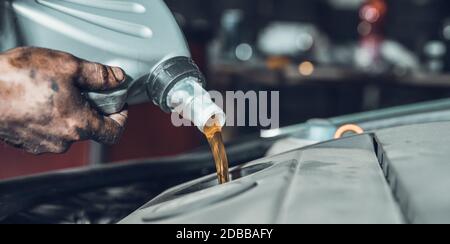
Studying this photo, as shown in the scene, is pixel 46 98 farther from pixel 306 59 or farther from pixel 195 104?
pixel 306 59

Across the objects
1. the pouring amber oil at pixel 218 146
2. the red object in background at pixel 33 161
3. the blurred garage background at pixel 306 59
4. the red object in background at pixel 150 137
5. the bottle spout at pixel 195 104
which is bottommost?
the pouring amber oil at pixel 218 146

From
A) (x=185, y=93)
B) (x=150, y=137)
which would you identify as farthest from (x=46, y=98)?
(x=150, y=137)

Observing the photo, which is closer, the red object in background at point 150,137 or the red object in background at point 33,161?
the red object in background at point 33,161

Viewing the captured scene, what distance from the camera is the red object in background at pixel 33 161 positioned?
150 cm

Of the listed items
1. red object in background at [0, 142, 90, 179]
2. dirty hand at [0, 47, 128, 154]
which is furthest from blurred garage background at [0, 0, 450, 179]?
dirty hand at [0, 47, 128, 154]

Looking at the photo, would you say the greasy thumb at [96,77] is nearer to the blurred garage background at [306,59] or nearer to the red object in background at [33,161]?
the red object in background at [33,161]

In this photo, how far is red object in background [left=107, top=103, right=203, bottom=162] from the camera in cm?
199

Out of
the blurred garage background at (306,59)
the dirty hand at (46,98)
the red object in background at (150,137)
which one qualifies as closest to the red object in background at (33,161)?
the blurred garage background at (306,59)

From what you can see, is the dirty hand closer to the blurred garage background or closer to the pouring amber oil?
the pouring amber oil

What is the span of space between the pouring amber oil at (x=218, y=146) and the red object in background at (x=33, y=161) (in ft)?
2.89

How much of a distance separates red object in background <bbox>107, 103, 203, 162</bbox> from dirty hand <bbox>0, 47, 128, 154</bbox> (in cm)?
118

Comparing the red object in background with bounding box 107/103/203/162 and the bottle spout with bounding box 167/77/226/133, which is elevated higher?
the red object in background with bounding box 107/103/203/162

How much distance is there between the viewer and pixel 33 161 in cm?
160
